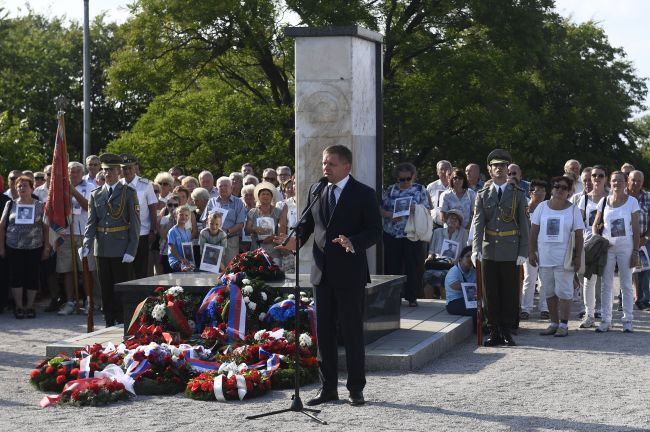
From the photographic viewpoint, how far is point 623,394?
9.30 metres

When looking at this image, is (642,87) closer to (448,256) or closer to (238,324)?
(448,256)

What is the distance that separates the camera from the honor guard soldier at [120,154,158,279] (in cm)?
1457

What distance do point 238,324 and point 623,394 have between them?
3591 millimetres

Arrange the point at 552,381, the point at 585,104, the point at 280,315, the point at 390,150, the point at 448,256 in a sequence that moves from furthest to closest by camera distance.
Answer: the point at 585,104, the point at 390,150, the point at 448,256, the point at 280,315, the point at 552,381

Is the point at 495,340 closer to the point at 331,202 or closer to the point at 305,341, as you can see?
the point at 305,341

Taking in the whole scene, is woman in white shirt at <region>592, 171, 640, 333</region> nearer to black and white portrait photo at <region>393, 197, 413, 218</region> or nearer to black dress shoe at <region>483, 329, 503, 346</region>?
black dress shoe at <region>483, 329, 503, 346</region>

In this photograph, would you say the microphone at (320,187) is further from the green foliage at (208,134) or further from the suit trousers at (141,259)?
the green foliage at (208,134)

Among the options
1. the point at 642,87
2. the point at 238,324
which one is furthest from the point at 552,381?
the point at 642,87

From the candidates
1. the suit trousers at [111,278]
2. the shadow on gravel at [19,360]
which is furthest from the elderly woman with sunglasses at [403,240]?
the shadow on gravel at [19,360]

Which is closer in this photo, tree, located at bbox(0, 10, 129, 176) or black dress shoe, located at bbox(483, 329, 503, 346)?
black dress shoe, located at bbox(483, 329, 503, 346)

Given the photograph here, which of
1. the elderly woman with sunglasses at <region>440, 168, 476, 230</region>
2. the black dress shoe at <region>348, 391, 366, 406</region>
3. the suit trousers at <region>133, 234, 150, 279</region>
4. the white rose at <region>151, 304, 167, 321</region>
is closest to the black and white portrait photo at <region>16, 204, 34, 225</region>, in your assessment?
the suit trousers at <region>133, 234, 150, 279</region>

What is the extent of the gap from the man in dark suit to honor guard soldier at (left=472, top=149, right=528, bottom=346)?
3705 mm

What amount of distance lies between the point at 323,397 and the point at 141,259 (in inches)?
241

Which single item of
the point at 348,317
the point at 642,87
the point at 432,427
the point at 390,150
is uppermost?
the point at 642,87
